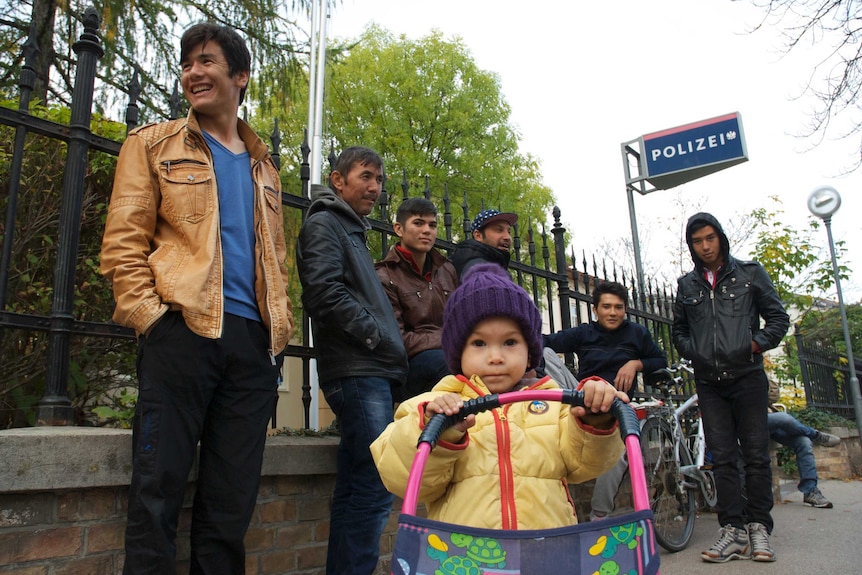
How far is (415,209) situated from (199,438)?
177 cm

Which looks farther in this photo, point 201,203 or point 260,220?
point 260,220

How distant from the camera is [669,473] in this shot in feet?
16.1

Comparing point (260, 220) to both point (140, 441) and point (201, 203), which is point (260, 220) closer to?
point (201, 203)

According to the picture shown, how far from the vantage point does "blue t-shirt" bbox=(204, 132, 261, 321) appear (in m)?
2.48

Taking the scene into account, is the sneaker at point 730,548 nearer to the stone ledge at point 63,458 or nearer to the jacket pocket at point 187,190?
the stone ledge at point 63,458

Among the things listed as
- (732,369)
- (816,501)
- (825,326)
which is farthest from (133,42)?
(825,326)

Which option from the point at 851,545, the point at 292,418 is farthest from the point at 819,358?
the point at 292,418

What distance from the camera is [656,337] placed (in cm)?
679

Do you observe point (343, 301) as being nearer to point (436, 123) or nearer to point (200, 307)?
point (200, 307)

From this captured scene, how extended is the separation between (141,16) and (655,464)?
6048 millimetres

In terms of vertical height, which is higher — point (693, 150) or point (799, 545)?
point (693, 150)

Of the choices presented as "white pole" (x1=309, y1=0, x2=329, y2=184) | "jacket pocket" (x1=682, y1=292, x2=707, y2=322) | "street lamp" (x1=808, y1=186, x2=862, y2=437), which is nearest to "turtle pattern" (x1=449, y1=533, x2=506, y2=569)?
"jacket pocket" (x1=682, y1=292, x2=707, y2=322)

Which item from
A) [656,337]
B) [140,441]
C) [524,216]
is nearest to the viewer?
[140,441]

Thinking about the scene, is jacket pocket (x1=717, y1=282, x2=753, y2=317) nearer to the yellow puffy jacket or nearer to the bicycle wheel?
the bicycle wheel
